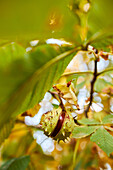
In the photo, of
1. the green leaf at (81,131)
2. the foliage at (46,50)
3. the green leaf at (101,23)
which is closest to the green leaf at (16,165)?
the foliage at (46,50)

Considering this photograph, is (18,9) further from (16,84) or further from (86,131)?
(86,131)

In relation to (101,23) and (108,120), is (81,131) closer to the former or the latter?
(108,120)

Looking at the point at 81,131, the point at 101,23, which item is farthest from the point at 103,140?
the point at 101,23

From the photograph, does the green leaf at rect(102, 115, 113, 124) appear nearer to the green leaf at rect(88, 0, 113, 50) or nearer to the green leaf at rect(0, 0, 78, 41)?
the green leaf at rect(88, 0, 113, 50)

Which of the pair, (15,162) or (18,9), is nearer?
(18,9)

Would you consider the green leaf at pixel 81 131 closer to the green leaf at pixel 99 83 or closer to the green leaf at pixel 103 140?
the green leaf at pixel 103 140

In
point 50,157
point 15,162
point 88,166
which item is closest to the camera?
point 15,162

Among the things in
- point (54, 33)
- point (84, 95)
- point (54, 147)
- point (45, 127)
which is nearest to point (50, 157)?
point (54, 147)
